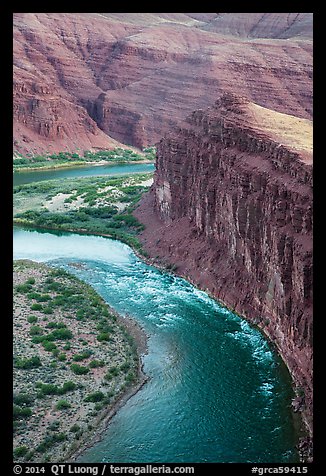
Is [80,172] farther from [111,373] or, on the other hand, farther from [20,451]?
[20,451]

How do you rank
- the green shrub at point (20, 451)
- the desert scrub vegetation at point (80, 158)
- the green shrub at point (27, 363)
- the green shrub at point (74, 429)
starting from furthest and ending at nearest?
the desert scrub vegetation at point (80, 158), the green shrub at point (27, 363), the green shrub at point (74, 429), the green shrub at point (20, 451)

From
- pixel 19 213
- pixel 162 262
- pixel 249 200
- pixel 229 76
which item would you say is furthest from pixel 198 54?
pixel 249 200

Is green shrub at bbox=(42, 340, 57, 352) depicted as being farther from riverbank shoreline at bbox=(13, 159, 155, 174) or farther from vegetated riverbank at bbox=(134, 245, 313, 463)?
riverbank shoreline at bbox=(13, 159, 155, 174)

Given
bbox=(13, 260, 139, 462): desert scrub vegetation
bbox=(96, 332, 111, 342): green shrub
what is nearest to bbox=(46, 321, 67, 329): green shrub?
bbox=(13, 260, 139, 462): desert scrub vegetation

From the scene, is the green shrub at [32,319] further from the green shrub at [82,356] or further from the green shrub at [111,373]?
the green shrub at [111,373]

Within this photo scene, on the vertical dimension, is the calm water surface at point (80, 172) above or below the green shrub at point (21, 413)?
below

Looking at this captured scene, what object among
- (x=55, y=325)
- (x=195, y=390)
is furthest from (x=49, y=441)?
(x=55, y=325)

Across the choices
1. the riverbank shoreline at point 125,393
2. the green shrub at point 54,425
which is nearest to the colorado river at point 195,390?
the riverbank shoreline at point 125,393
